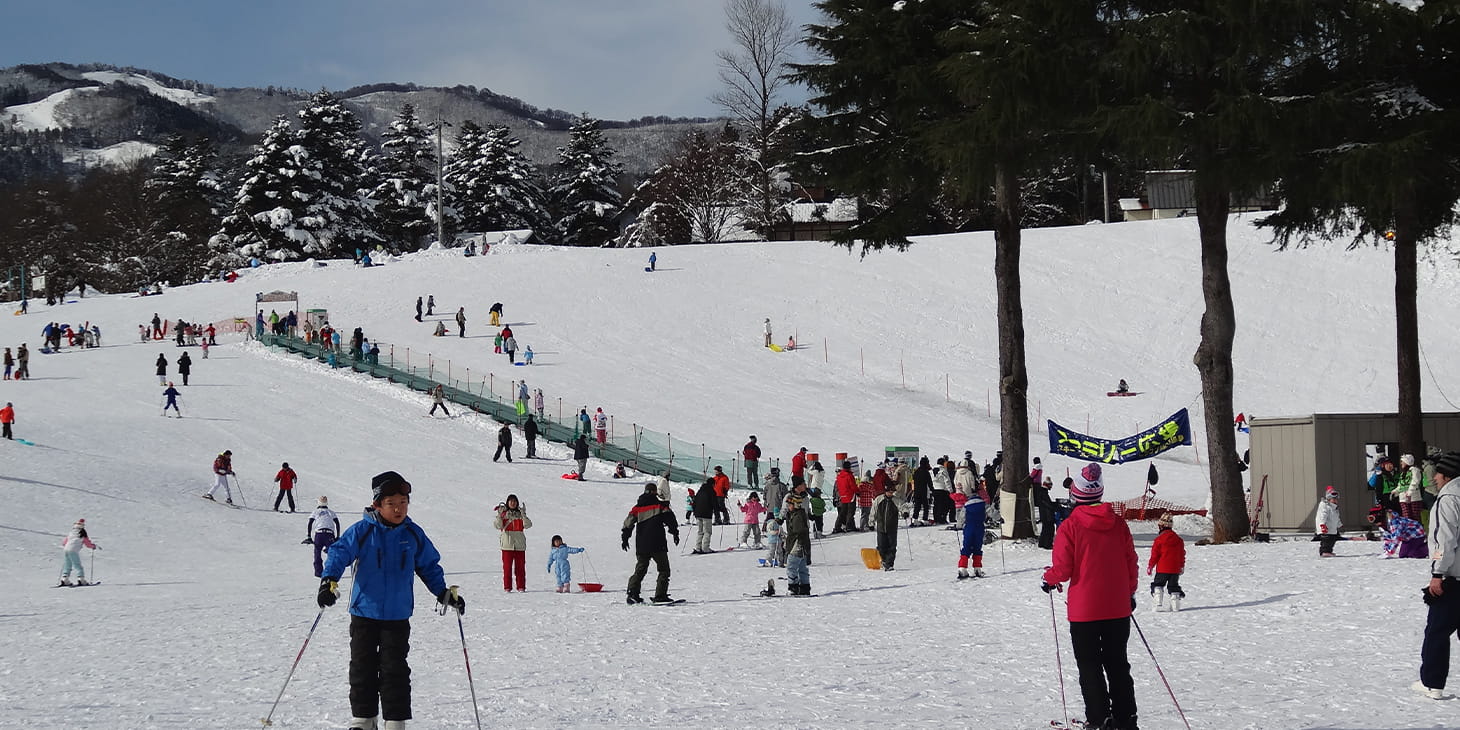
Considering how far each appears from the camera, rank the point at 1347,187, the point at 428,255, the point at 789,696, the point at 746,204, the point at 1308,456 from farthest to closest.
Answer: the point at 746,204, the point at 428,255, the point at 1308,456, the point at 1347,187, the point at 789,696

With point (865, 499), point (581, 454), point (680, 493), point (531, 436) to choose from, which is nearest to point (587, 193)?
point (531, 436)

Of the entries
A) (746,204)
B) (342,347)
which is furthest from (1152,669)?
(746,204)

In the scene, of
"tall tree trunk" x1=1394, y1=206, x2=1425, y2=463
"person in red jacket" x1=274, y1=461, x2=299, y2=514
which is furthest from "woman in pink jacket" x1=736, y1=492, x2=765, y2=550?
"tall tree trunk" x1=1394, y1=206, x2=1425, y2=463

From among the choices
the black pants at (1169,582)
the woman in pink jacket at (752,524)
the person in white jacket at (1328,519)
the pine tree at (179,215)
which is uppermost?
the pine tree at (179,215)

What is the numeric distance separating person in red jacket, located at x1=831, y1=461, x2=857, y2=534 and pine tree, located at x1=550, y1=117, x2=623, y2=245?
75.6m

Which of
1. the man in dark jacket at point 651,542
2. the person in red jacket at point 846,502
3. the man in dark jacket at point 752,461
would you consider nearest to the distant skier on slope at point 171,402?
the man in dark jacket at point 752,461

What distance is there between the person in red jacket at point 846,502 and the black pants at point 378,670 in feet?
58.8

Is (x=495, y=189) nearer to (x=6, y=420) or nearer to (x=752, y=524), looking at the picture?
(x=6, y=420)

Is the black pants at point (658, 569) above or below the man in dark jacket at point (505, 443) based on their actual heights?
below

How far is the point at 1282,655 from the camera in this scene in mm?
10609

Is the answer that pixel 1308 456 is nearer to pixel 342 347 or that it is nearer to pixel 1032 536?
pixel 1032 536

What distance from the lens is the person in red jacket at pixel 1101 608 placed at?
763 centimetres

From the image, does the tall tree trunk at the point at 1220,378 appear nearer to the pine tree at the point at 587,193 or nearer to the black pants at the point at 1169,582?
the black pants at the point at 1169,582

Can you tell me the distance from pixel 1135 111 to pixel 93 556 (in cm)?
1597
